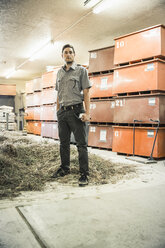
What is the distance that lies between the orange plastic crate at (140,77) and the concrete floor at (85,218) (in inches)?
128

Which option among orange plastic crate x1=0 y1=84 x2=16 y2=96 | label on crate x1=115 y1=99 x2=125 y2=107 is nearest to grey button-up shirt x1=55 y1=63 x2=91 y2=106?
label on crate x1=115 y1=99 x2=125 y2=107

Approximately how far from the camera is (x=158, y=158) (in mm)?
5680

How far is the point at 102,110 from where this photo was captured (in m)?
7.24

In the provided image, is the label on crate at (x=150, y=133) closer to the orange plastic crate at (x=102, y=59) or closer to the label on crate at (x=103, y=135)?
the label on crate at (x=103, y=135)

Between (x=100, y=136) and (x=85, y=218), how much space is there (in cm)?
525

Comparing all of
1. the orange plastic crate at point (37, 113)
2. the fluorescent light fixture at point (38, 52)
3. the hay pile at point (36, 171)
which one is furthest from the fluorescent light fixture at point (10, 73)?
the hay pile at point (36, 171)

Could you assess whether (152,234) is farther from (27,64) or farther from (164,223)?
(27,64)

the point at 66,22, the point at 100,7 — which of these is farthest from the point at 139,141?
the point at 66,22

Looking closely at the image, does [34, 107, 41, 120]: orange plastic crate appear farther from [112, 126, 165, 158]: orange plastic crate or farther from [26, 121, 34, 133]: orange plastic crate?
[112, 126, 165, 158]: orange plastic crate

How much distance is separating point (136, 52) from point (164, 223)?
4.84 metres

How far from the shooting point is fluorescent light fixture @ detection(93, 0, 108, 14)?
6.68 meters

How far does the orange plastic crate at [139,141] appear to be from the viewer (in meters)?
5.49

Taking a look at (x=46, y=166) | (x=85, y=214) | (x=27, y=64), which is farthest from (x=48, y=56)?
(x=85, y=214)

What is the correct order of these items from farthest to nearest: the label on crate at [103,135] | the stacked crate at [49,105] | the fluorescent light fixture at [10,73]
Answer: the fluorescent light fixture at [10,73] → the stacked crate at [49,105] → the label on crate at [103,135]
